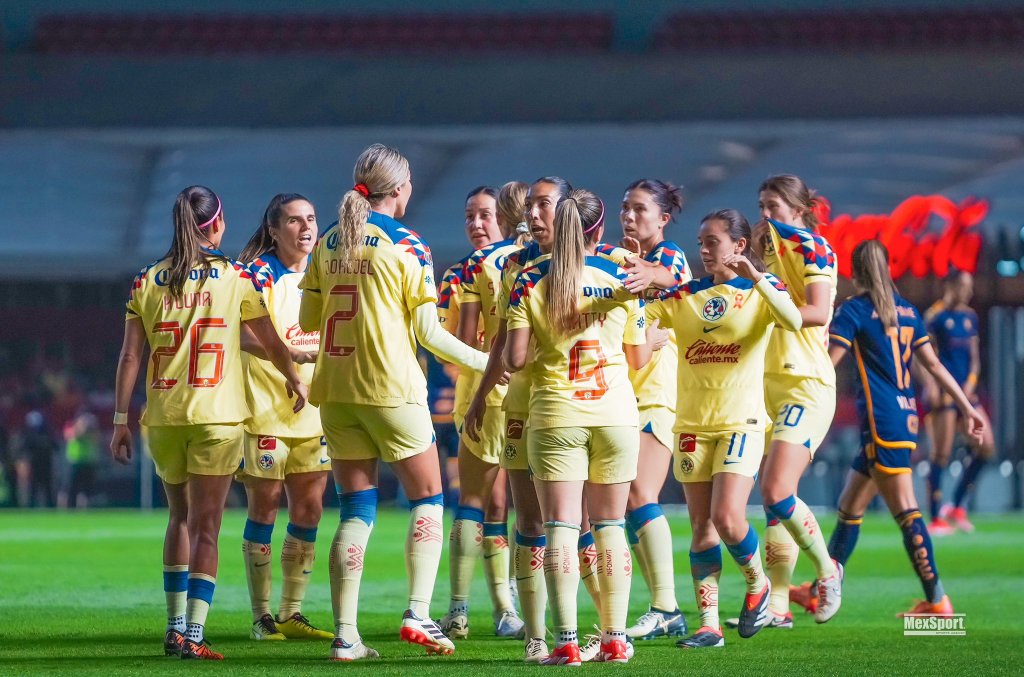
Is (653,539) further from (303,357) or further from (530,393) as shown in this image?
(303,357)

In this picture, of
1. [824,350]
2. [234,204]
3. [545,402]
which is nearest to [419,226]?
[234,204]

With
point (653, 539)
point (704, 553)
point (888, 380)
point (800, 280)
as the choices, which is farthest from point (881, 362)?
point (653, 539)

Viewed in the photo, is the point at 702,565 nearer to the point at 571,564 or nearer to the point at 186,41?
the point at 571,564

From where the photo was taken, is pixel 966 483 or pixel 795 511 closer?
pixel 795 511

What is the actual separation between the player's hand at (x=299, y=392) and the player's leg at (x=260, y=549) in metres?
0.39

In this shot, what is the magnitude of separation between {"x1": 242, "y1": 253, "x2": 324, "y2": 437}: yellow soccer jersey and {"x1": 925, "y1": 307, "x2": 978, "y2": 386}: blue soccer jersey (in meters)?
7.86

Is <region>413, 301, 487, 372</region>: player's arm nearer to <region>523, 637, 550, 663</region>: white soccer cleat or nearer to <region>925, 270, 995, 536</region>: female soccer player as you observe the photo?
<region>523, 637, 550, 663</region>: white soccer cleat

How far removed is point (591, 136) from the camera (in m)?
21.7

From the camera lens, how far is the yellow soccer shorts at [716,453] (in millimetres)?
6363

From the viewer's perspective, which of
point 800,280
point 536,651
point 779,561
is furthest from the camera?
point 779,561

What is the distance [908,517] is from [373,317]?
300cm

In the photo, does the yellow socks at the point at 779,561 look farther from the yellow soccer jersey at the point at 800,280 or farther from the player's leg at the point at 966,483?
the player's leg at the point at 966,483

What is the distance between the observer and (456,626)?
22.0 feet

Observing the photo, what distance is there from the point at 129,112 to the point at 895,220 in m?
11.0
